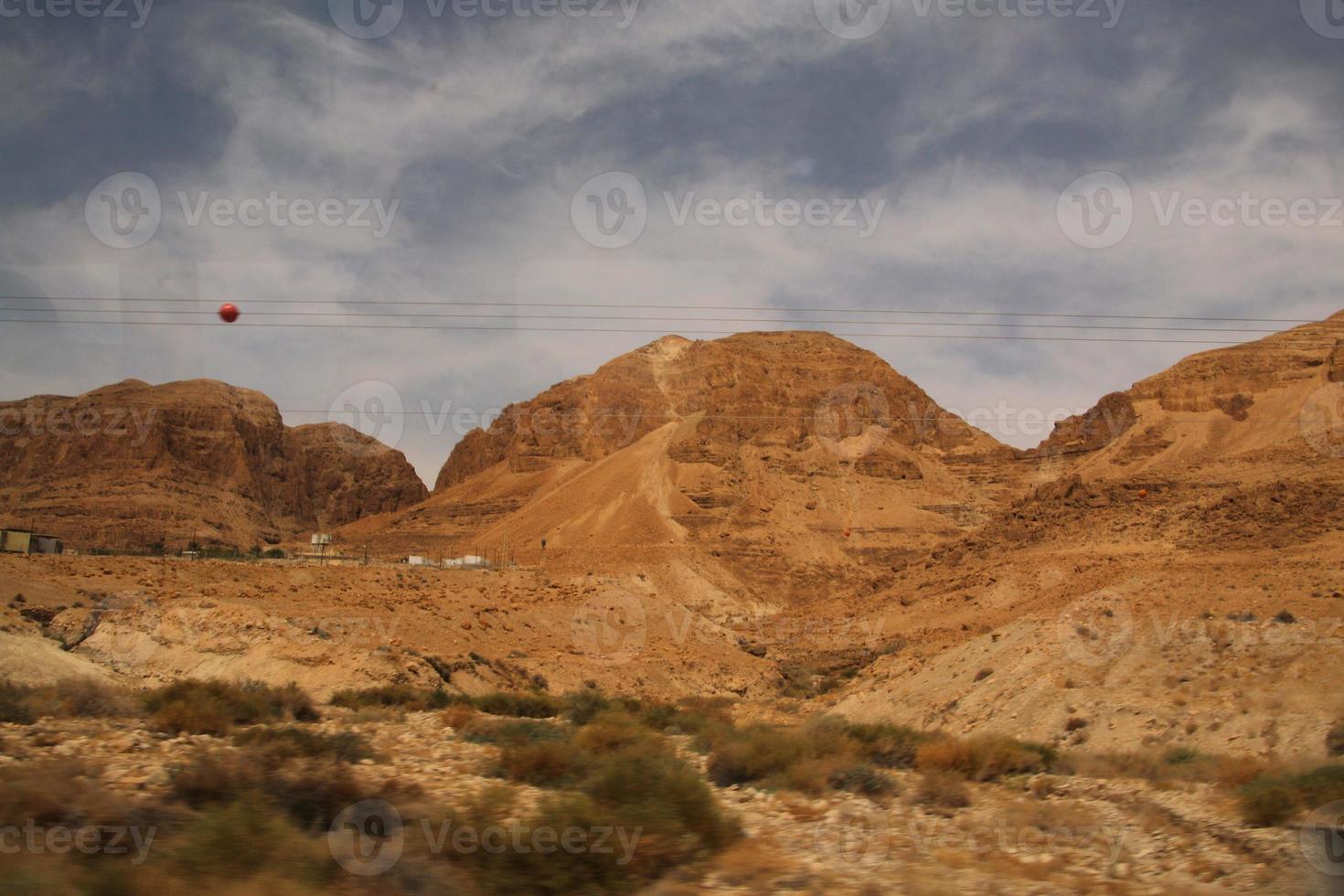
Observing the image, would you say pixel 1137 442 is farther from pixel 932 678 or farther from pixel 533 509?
pixel 932 678

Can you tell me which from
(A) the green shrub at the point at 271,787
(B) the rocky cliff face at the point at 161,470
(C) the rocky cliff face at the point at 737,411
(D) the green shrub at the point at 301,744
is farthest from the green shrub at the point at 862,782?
(C) the rocky cliff face at the point at 737,411

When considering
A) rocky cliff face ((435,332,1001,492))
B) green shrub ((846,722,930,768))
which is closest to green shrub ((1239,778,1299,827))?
green shrub ((846,722,930,768))

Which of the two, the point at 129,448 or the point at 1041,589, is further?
the point at 129,448

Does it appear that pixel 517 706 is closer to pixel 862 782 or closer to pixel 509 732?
pixel 509 732

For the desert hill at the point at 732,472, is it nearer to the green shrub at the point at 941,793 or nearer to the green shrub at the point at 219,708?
the green shrub at the point at 219,708

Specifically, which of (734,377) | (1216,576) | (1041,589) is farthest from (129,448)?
(1216,576)
